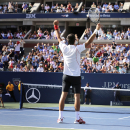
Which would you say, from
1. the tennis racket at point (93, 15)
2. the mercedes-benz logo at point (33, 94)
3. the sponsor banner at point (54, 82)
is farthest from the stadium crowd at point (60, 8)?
the tennis racket at point (93, 15)

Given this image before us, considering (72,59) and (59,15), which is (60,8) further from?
(72,59)

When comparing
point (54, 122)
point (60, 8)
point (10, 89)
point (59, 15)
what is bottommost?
point (10, 89)

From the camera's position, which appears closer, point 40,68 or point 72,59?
point 72,59

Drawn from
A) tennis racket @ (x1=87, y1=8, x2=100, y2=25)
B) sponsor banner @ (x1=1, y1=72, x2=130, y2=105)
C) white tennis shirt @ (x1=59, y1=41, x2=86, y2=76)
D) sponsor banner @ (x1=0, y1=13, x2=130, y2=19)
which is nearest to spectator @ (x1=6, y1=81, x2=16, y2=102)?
sponsor banner @ (x1=1, y1=72, x2=130, y2=105)

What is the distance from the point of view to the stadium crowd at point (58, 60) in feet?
58.6

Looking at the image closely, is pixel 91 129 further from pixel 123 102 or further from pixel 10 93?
pixel 10 93

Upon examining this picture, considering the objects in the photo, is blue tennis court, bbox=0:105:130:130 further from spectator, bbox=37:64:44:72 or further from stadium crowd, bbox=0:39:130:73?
spectator, bbox=37:64:44:72

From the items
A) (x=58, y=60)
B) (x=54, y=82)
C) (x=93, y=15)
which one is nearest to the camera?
(x=93, y=15)

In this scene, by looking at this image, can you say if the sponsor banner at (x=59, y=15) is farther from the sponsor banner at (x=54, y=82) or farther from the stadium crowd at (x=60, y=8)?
the sponsor banner at (x=54, y=82)

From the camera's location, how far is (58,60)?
66.6ft

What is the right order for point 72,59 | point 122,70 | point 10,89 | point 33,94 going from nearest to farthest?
point 72,59 < point 33,94 < point 122,70 < point 10,89

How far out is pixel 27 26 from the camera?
32562 millimetres

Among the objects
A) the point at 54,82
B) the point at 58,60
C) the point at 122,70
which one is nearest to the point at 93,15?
the point at 122,70

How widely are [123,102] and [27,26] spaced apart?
1967 cm
